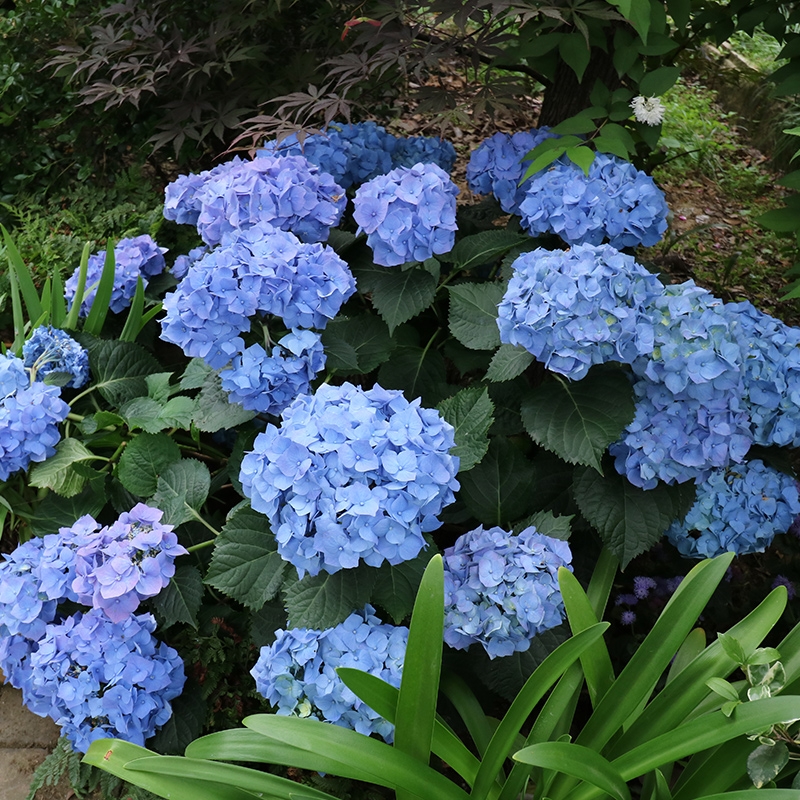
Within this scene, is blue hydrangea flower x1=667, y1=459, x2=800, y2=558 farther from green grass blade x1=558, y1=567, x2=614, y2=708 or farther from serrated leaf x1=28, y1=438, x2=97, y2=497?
serrated leaf x1=28, y1=438, x2=97, y2=497

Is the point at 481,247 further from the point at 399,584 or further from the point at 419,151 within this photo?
the point at 399,584

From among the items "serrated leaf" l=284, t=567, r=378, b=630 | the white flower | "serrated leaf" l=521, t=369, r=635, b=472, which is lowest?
"serrated leaf" l=284, t=567, r=378, b=630

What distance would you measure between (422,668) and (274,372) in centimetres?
68

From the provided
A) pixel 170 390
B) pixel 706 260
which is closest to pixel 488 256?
pixel 170 390

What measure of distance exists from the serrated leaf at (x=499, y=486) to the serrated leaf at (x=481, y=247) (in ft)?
1.65

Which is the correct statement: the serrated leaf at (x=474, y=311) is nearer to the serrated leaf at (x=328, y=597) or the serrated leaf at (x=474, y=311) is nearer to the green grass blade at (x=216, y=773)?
the serrated leaf at (x=328, y=597)

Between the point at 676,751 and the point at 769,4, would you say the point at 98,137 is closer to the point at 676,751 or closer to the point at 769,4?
the point at 769,4

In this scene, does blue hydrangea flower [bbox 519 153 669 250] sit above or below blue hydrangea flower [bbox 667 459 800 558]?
above

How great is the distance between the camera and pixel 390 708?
53.8 inches

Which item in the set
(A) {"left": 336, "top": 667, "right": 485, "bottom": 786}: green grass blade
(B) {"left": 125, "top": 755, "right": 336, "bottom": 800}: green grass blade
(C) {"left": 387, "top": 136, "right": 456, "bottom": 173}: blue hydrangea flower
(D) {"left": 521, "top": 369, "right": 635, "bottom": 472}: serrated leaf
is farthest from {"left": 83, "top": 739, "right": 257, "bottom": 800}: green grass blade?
(C) {"left": 387, "top": 136, "right": 456, "bottom": 173}: blue hydrangea flower

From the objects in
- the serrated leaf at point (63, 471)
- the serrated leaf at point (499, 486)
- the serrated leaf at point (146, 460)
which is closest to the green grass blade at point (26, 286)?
the serrated leaf at point (63, 471)

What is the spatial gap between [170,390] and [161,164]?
5.99ft

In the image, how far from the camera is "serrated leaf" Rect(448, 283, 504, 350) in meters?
1.88

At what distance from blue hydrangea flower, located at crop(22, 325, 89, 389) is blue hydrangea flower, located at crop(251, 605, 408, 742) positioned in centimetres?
100
